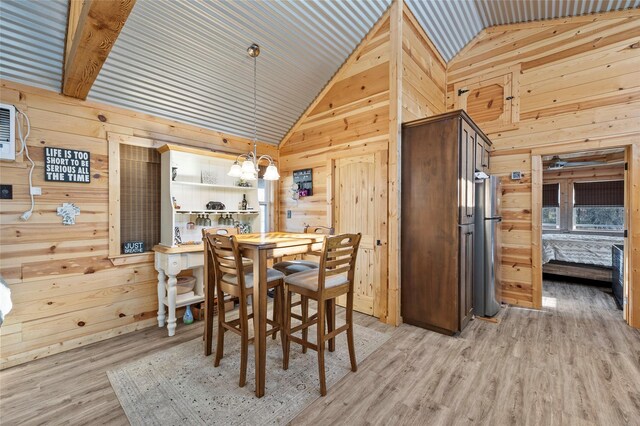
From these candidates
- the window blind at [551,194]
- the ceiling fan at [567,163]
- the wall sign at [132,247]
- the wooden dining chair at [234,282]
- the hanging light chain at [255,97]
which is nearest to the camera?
the wooden dining chair at [234,282]

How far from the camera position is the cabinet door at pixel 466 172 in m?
Answer: 2.84

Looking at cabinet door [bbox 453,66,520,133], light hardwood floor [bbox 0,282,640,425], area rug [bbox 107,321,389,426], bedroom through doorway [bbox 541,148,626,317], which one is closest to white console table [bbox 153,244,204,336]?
light hardwood floor [bbox 0,282,640,425]

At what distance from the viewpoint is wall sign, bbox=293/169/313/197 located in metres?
4.12

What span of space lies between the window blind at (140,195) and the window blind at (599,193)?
892 centimetres

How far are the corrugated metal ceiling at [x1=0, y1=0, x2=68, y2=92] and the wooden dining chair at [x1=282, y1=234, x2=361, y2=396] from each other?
2720 millimetres

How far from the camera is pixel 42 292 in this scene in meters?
2.52

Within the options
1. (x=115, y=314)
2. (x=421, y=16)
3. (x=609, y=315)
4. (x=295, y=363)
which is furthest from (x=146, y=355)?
(x=609, y=315)

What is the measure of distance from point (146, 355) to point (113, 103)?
8.34 feet

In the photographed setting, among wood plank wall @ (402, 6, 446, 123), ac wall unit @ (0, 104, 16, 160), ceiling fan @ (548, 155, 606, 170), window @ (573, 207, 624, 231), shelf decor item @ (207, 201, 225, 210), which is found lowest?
window @ (573, 207, 624, 231)

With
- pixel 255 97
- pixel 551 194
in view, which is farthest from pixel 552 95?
pixel 551 194

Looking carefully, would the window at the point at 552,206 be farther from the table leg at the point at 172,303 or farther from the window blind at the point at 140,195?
the window blind at the point at 140,195

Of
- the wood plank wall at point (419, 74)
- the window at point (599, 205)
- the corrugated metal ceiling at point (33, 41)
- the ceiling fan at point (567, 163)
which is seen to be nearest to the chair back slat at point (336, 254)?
the wood plank wall at point (419, 74)

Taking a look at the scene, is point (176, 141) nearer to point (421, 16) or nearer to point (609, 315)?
point (421, 16)

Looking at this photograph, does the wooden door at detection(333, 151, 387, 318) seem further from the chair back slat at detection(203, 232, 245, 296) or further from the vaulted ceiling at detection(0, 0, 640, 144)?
the chair back slat at detection(203, 232, 245, 296)
